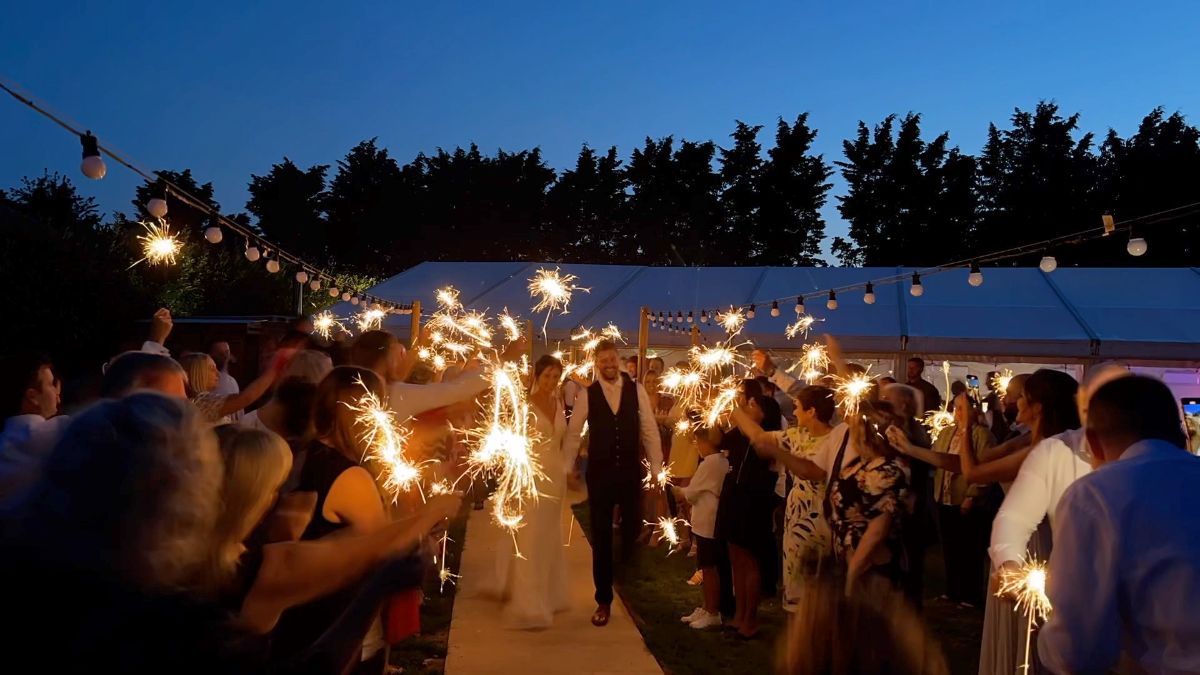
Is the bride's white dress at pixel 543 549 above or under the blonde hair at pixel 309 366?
under

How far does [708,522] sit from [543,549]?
1265 mm

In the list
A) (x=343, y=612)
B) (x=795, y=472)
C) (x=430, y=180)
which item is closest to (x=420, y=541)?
(x=343, y=612)

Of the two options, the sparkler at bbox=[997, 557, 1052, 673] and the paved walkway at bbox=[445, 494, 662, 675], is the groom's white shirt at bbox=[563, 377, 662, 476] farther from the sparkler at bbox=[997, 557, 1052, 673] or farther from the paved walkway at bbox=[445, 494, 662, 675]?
the sparkler at bbox=[997, 557, 1052, 673]

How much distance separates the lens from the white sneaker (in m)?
7.12

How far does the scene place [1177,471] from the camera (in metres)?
2.34

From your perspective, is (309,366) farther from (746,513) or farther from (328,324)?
(328,324)

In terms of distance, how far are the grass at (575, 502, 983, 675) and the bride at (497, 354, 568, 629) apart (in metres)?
0.71

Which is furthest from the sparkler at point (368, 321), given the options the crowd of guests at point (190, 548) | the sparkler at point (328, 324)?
the crowd of guests at point (190, 548)

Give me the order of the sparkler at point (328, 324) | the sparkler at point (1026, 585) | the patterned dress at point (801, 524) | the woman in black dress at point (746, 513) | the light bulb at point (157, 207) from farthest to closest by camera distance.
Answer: the sparkler at point (328, 324)
the light bulb at point (157, 207)
the woman in black dress at point (746, 513)
the patterned dress at point (801, 524)
the sparkler at point (1026, 585)

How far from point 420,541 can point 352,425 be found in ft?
2.88

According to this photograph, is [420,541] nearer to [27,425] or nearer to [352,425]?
[352,425]

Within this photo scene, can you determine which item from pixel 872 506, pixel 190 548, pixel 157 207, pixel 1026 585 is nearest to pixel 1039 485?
pixel 1026 585

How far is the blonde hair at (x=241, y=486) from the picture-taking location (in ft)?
6.50

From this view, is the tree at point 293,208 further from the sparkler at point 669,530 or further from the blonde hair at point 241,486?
the blonde hair at point 241,486
